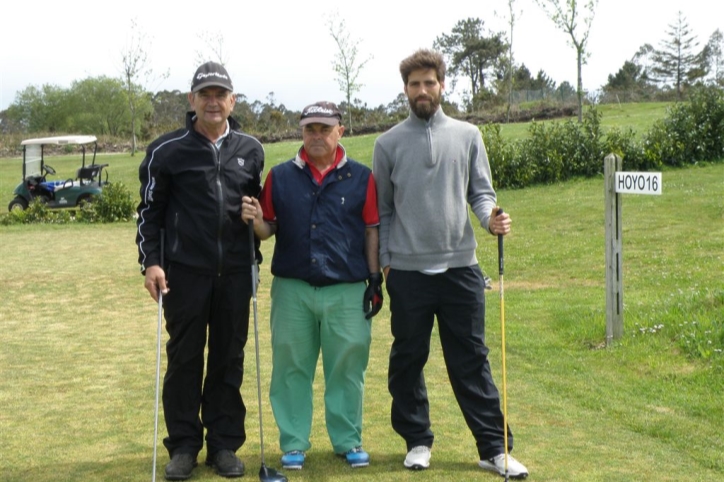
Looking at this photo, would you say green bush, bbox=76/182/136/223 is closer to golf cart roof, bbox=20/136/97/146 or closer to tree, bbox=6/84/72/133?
golf cart roof, bbox=20/136/97/146

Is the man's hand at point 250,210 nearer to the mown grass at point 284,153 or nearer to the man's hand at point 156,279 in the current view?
the man's hand at point 156,279

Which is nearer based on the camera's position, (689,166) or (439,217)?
(439,217)

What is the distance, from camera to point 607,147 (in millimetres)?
24844

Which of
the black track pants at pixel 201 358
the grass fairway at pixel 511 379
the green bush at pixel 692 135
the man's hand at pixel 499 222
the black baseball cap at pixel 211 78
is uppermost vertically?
the green bush at pixel 692 135

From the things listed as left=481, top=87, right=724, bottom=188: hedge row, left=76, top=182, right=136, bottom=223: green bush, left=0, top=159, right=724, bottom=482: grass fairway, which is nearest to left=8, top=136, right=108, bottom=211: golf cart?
left=76, top=182, right=136, bottom=223: green bush

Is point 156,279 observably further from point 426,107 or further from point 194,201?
point 426,107

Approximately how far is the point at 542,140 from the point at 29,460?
21.3 m

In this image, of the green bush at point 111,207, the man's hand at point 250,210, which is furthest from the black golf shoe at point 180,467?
the green bush at point 111,207

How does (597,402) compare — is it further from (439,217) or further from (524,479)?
(439,217)

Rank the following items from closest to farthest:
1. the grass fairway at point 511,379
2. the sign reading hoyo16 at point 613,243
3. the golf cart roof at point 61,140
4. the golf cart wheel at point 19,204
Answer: the grass fairway at point 511,379 < the sign reading hoyo16 at point 613,243 < the golf cart wheel at point 19,204 < the golf cart roof at point 61,140

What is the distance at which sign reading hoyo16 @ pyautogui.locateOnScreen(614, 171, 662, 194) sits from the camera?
763 cm

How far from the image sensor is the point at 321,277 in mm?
5105

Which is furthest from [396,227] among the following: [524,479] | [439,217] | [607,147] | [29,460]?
[607,147]

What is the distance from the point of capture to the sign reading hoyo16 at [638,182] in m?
7.63
